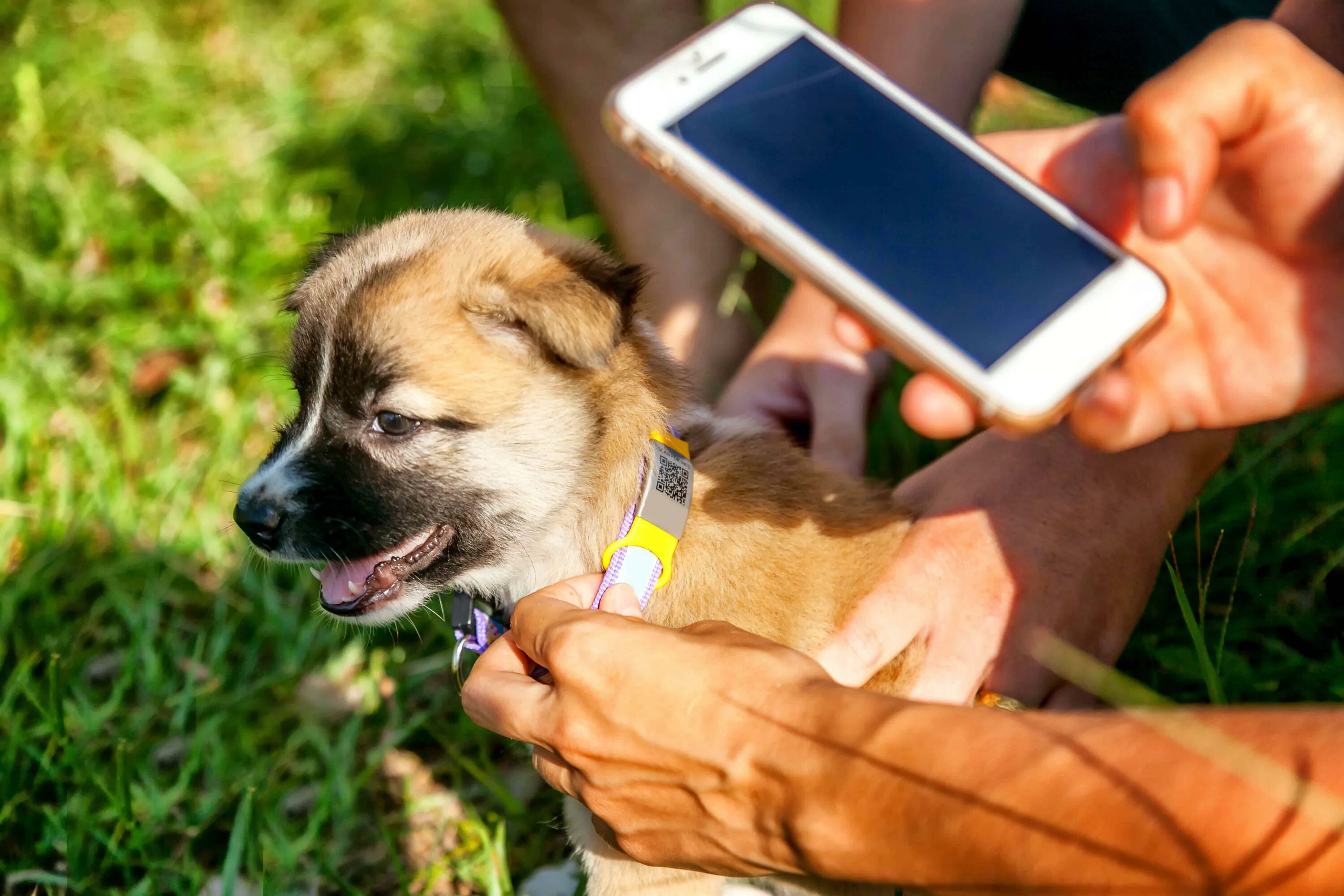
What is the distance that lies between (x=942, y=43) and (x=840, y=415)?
1144mm

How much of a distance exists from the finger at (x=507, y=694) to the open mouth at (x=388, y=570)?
332 mm

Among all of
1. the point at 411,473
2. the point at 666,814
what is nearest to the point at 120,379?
the point at 411,473

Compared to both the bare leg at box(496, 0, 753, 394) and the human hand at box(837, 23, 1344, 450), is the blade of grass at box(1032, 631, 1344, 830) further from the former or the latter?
the bare leg at box(496, 0, 753, 394)

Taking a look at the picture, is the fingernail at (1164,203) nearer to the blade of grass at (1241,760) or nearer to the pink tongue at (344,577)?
the blade of grass at (1241,760)

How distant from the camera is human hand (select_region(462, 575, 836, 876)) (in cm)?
157

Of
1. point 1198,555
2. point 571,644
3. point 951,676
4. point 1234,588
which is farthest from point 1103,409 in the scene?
point 1234,588

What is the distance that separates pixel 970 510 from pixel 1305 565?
1162mm

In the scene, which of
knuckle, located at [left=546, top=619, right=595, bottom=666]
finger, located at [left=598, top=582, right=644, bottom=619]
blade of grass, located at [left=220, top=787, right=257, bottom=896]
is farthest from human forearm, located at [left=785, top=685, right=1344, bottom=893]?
blade of grass, located at [left=220, top=787, right=257, bottom=896]

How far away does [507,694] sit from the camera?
1826 mm

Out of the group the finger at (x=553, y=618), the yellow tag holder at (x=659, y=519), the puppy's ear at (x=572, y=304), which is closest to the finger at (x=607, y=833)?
the finger at (x=553, y=618)

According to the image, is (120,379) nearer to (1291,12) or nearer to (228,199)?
(228,199)

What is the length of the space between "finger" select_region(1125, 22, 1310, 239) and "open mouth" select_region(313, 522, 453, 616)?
59.9 inches

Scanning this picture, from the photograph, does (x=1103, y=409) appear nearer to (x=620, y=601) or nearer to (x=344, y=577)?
A: (x=620, y=601)

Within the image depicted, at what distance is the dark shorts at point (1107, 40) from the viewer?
2.93 m
